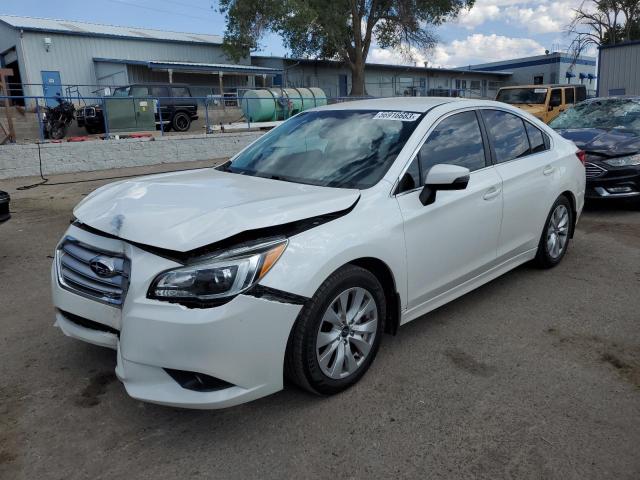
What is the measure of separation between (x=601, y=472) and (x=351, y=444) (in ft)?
3.67

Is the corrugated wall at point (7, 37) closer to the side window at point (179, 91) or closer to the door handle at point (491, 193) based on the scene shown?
the side window at point (179, 91)

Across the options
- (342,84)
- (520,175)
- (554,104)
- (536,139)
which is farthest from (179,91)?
(342,84)

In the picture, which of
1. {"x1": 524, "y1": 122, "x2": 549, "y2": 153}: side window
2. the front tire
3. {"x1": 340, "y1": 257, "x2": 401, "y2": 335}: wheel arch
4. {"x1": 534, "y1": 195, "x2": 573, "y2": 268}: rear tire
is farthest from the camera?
{"x1": 534, "y1": 195, "x2": 573, "y2": 268}: rear tire

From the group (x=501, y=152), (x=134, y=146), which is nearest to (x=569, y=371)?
(x=501, y=152)

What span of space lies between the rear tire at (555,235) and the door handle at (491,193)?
1.02 meters

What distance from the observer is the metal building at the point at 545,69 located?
56562 mm

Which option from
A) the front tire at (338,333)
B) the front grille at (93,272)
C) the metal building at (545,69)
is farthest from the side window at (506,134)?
the metal building at (545,69)

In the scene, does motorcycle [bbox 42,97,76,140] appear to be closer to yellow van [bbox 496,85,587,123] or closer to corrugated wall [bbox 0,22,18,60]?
corrugated wall [bbox 0,22,18,60]

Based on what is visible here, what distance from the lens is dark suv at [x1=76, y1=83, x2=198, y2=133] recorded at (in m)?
18.7

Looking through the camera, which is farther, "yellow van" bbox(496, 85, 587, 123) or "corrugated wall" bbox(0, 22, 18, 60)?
"corrugated wall" bbox(0, 22, 18, 60)

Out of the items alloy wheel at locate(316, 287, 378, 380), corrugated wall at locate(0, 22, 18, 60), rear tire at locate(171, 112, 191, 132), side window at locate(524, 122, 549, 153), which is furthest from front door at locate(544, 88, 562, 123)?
corrugated wall at locate(0, 22, 18, 60)

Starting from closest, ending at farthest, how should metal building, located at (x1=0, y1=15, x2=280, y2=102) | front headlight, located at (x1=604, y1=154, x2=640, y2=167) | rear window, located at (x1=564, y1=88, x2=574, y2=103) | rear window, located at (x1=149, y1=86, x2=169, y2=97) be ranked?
front headlight, located at (x1=604, y1=154, x2=640, y2=167), rear window, located at (x1=564, y1=88, x2=574, y2=103), rear window, located at (x1=149, y1=86, x2=169, y2=97), metal building, located at (x1=0, y1=15, x2=280, y2=102)

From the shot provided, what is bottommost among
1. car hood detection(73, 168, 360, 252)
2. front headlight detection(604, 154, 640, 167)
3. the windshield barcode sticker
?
front headlight detection(604, 154, 640, 167)

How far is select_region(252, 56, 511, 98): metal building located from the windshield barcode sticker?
106 ft
